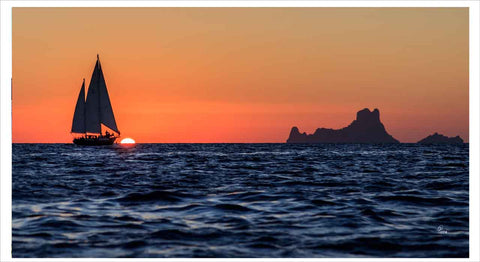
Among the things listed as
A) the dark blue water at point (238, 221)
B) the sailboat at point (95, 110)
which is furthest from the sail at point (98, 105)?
the dark blue water at point (238, 221)

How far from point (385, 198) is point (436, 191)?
441cm

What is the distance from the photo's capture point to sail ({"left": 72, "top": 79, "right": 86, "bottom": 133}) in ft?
389

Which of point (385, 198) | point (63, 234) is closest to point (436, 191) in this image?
point (385, 198)

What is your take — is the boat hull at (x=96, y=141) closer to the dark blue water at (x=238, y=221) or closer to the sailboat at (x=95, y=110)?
the sailboat at (x=95, y=110)

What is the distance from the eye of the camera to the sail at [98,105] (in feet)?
381

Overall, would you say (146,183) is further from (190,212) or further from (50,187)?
(190,212)

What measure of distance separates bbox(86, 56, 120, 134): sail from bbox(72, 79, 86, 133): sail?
126 cm

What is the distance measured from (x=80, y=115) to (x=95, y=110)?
3775mm

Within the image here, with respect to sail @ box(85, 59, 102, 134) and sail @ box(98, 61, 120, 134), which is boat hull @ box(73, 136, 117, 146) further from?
sail @ box(98, 61, 120, 134)

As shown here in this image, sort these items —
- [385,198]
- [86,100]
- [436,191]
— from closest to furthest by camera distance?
[385,198]
[436,191]
[86,100]

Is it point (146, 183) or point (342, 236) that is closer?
point (342, 236)

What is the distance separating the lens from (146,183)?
95.9 feet

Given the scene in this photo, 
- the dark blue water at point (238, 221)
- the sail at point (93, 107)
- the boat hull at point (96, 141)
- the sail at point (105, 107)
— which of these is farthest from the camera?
the boat hull at point (96, 141)

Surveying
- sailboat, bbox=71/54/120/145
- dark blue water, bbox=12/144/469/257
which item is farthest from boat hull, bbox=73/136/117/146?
dark blue water, bbox=12/144/469/257
